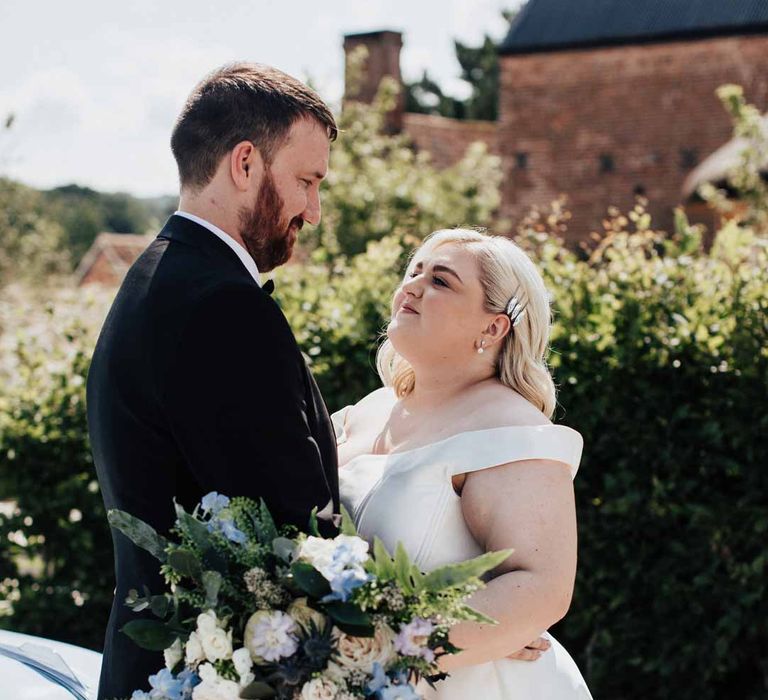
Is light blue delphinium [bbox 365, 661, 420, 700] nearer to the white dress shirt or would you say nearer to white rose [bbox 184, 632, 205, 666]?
white rose [bbox 184, 632, 205, 666]

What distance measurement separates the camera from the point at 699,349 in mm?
4906

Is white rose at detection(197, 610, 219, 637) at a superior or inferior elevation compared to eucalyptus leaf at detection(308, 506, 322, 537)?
inferior

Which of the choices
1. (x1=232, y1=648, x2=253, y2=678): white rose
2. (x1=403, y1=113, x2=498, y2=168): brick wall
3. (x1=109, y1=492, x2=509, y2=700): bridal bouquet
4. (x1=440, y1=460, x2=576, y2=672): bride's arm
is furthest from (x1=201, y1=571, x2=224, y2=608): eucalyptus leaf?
(x1=403, y1=113, x2=498, y2=168): brick wall

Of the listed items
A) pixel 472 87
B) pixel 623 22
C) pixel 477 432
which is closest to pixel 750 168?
pixel 623 22

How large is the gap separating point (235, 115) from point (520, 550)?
1.20m

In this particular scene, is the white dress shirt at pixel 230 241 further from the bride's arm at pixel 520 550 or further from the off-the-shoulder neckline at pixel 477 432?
the bride's arm at pixel 520 550

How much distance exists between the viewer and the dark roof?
2291cm

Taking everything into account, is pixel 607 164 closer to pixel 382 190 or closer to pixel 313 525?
pixel 382 190

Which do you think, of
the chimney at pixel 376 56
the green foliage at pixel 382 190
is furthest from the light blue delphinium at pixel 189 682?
the chimney at pixel 376 56

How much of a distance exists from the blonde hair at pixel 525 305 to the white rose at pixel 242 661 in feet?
4.03

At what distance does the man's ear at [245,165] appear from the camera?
2477 millimetres

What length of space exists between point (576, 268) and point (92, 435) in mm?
3402

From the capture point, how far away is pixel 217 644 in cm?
200

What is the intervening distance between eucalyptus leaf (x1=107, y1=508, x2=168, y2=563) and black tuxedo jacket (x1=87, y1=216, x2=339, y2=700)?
0.20 meters
